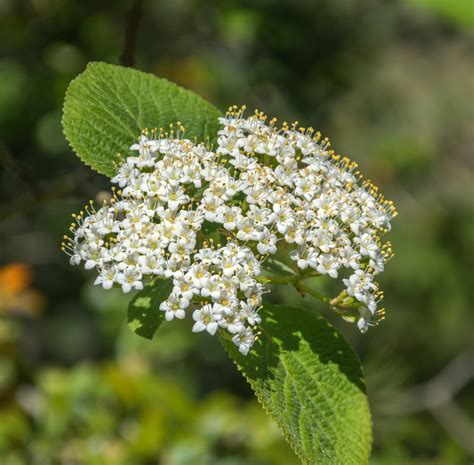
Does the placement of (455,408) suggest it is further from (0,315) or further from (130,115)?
(130,115)

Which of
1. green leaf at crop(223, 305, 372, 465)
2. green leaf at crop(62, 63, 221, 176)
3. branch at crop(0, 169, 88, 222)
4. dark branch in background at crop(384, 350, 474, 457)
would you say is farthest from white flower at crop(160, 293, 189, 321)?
dark branch in background at crop(384, 350, 474, 457)

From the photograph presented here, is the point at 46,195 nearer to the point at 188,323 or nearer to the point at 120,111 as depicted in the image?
the point at 120,111

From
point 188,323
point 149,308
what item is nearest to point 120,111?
point 149,308

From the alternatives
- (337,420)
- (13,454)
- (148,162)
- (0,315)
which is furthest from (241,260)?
(0,315)

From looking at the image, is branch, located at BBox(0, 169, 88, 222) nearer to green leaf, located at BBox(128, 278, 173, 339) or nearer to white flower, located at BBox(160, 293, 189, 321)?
green leaf, located at BBox(128, 278, 173, 339)

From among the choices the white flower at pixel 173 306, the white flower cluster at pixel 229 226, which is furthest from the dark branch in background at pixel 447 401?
the white flower at pixel 173 306

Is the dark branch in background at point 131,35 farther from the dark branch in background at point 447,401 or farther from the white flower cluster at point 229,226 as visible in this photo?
the dark branch in background at point 447,401
